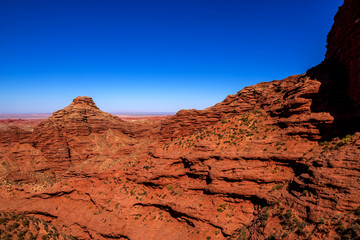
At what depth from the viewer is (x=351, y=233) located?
34.7 feet

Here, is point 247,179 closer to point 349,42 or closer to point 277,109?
point 277,109

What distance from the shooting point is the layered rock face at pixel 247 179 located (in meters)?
14.1

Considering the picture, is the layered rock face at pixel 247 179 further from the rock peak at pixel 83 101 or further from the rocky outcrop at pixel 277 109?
the rock peak at pixel 83 101

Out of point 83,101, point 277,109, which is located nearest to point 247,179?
point 277,109

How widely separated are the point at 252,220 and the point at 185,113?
28393mm

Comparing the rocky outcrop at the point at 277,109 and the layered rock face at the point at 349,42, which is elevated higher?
the layered rock face at the point at 349,42

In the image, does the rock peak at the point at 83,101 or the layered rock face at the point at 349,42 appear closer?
the layered rock face at the point at 349,42

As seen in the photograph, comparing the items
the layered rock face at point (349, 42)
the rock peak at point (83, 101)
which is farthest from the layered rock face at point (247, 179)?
the rock peak at point (83, 101)

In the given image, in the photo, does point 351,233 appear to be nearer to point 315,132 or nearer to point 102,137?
point 315,132

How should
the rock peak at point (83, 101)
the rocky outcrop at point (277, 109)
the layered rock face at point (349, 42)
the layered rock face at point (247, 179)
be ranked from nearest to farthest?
→ 1. the layered rock face at point (247, 179)
2. the layered rock face at point (349, 42)
3. the rocky outcrop at point (277, 109)
4. the rock peak at point (83, 101)

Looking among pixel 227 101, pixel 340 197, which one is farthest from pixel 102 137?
pixel 340 197

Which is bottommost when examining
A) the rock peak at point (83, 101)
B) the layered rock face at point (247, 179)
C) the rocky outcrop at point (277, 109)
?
the layered rock face at point (247, 179)

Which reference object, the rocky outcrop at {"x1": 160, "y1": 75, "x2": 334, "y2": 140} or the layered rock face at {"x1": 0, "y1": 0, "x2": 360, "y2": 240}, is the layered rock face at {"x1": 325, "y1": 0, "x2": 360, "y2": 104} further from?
the rocky outcrop at {"x1": 160, "y1": 75, "x2": 334, "y2": 140}

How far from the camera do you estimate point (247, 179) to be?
19.9 meters
